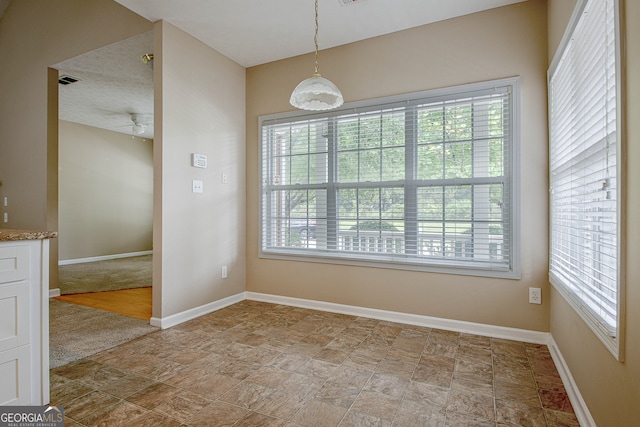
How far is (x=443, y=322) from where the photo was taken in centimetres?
285

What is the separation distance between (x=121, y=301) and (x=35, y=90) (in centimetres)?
274

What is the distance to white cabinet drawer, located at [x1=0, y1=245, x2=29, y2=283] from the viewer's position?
1470 mm

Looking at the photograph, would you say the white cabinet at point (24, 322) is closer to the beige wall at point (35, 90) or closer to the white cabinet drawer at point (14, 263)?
the white cabinet drawer at point (14, 263)

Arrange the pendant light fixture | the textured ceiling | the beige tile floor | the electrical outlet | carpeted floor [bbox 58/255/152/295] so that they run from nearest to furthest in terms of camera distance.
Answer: the beige tile floor < the pendant light fixture < the electrical outlet < the textured ceiling < carpeted floor [bbox 58/255/152/295]

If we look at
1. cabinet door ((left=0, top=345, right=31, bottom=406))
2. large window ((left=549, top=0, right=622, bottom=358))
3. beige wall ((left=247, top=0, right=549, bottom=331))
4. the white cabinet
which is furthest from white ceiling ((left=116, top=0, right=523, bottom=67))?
cabinet door ((left=0, top=345, right=31, bottom=406))

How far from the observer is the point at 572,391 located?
1.78 meters

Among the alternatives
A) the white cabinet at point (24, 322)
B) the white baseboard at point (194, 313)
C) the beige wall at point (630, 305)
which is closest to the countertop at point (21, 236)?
the white cabinet at point (24, 322)

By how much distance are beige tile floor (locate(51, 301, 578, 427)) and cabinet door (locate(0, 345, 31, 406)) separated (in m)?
0.24

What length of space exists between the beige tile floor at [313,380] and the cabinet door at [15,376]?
9.6 inches

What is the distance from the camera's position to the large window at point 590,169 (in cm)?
131

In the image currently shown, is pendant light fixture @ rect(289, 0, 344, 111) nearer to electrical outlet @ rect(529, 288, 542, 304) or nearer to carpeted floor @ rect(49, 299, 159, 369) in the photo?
electrical outlet @ rect(529, 288, 542, 304)

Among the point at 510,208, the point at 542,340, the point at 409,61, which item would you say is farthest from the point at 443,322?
the point at 409,61

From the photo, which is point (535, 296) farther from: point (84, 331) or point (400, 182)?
point (84, 331)

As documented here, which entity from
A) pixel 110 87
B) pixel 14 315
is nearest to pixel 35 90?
pixel 110 87
